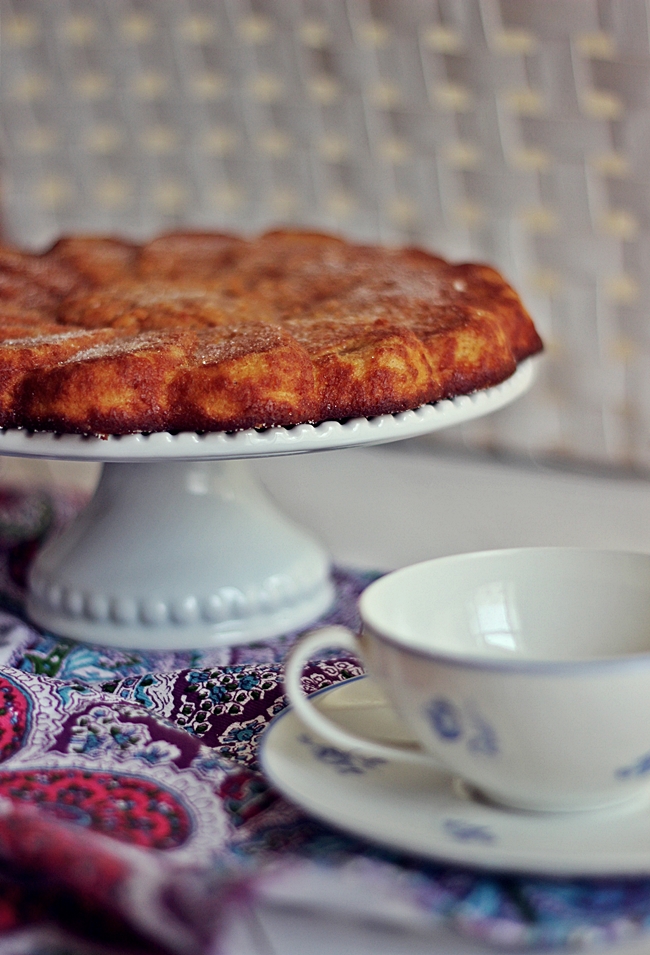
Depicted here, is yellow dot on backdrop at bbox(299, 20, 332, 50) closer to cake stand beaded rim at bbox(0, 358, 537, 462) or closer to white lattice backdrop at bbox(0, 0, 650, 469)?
white lattice backdrop at bbox(0, 0, 650, 469)

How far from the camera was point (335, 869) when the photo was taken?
359 millimetres

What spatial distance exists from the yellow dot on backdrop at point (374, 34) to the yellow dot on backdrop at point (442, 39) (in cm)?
4

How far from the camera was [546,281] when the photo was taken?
3.38 feet

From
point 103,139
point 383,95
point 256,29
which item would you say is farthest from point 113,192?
point 383,95

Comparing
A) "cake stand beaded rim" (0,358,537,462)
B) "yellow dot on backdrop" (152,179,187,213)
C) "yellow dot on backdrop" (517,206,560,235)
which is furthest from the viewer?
"yellow dot on backdrop" (152,179,187,213)

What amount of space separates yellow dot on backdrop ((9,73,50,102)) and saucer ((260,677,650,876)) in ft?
3.39

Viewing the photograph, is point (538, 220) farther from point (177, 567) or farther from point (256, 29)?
point (177, 567)

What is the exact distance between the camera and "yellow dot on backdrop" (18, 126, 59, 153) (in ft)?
4.17

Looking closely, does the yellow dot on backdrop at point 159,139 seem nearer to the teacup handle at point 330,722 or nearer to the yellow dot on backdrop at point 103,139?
the yellow dot on backdrop at point 103,139

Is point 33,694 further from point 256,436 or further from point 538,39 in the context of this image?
point 538,39

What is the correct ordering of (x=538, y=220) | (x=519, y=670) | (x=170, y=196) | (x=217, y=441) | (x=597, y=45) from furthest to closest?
(x=170, y=196)
(x=538, y=220)
(x=597, y=45)
(x=217, y=441)
(x=519, y=670)

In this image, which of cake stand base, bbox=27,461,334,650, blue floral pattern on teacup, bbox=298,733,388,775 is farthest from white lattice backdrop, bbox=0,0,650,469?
blue floral pattern on teacup, bbox=298,733,388,775

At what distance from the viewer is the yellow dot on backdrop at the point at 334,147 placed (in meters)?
1.07

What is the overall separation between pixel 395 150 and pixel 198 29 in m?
0.25
